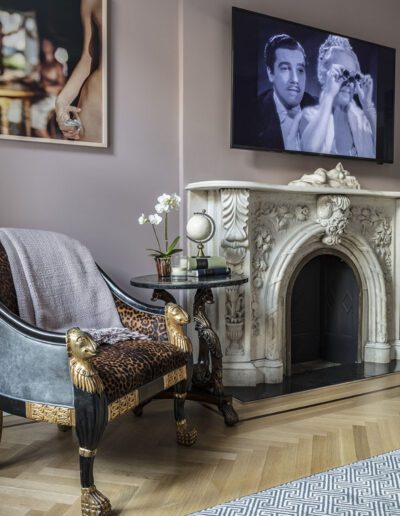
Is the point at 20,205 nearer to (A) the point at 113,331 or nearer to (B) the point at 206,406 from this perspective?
(A) the point at 113,331

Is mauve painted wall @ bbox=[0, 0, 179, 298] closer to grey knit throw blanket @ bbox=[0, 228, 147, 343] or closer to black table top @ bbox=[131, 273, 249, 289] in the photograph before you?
grey knit throw blanket @ bbox=[0, 228, 147, 343]

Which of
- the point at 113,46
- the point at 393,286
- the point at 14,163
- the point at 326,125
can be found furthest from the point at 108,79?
the point at 393,286

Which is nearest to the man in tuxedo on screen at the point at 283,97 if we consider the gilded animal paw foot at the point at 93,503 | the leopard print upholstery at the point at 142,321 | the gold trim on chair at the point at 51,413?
the leopard print upholstery at the point at 142,321

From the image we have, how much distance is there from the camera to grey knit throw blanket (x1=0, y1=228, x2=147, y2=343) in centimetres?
229

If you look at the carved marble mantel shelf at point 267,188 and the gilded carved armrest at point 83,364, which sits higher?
the carved marble mantel shelf at point 267,188

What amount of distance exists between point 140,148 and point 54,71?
0.63 m

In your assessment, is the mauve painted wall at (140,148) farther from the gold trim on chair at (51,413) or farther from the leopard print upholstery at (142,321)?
the gold trim on chair at (51,413)

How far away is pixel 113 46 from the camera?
9.70 feet

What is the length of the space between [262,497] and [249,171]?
2.10 m

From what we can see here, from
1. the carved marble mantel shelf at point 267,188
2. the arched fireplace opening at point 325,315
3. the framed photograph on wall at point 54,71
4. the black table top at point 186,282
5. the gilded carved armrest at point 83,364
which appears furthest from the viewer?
the arched fireplace opening at point 325,315

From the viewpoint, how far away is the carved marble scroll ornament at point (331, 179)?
11.2 feet

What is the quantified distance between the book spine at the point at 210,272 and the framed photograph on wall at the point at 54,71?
969mm

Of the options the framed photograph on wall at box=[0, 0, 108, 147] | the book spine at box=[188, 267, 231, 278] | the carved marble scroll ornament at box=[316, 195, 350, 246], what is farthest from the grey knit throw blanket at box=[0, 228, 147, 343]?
the carved marble scroll ornament at box=[316, 195, 350, 246]

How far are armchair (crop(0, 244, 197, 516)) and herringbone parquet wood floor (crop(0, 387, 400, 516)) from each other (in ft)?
0.78
